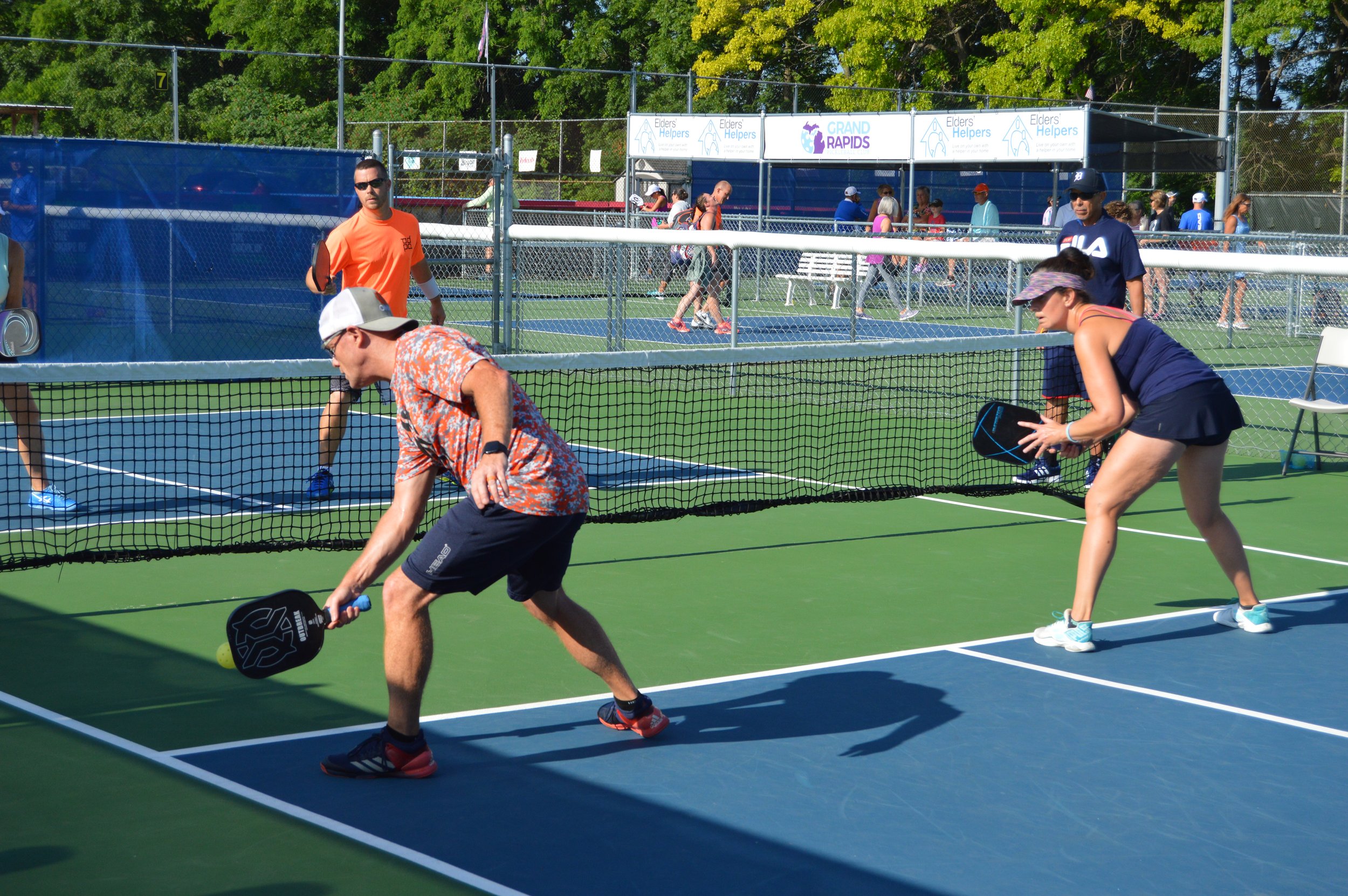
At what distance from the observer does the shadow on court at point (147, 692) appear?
5.09 metres

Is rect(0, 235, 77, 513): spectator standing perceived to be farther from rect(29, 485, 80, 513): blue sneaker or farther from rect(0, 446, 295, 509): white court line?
rect(0, 446, 295, 509): white court line

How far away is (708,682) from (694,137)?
22299 mm

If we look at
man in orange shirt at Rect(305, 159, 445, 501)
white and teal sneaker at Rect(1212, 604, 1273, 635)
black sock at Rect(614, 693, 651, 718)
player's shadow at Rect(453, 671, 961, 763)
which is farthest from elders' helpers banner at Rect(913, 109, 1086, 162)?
black sock at Rect(614, 693, 651, 718)

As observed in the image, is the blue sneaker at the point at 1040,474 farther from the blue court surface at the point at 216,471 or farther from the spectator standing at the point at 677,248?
the spectator standing at the point at 677,248

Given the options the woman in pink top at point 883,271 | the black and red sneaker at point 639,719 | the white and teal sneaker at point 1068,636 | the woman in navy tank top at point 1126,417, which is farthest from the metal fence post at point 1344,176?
the black and red sneaker at point 639,719

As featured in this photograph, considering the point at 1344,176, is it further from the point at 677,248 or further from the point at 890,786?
the point at 890,786

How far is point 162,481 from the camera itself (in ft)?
31.4

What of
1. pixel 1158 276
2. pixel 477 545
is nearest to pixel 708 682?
pixel 477 545

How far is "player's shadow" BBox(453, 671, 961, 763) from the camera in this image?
5102 millimetres

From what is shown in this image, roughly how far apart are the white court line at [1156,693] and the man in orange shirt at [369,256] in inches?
157

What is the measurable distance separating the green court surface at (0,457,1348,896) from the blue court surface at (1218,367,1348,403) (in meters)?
5.54

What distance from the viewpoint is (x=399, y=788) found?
459 cm

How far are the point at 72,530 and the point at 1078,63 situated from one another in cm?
3593

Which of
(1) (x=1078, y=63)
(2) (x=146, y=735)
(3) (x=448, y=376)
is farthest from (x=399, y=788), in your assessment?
(1) (x=1078, y=63)
